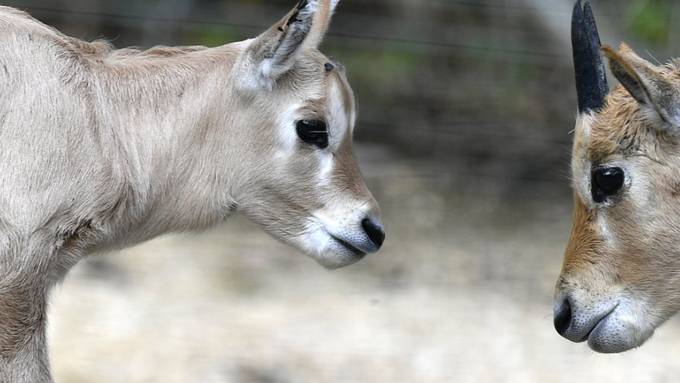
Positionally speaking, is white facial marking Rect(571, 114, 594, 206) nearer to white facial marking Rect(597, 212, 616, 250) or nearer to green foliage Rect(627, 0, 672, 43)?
white facial marking Rect(597, 212, 616, 250)

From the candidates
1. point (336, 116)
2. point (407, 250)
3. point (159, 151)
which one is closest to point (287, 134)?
point (336, 116)

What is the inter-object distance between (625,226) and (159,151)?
A: 2.26 metres

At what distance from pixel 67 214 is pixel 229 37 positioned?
548 cm

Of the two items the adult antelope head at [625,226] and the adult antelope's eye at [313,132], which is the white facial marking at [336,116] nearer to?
the adult antelope's eye at [313,132]

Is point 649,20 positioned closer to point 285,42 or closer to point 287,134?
point 287,134

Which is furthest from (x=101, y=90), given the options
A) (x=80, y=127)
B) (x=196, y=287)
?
(x=196, y=287)

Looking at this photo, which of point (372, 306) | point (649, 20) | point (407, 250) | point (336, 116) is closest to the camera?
point (336, 116)

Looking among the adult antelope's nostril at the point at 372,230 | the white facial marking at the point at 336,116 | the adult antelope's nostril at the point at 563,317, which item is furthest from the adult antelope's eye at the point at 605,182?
the white facial marking at the point at 336,116

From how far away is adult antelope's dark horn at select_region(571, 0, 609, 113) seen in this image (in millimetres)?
6305

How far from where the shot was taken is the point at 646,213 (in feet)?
19.3

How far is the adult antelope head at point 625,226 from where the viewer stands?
5852mm

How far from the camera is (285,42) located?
6109 millimetres

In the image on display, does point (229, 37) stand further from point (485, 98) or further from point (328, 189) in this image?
point (328, 189)

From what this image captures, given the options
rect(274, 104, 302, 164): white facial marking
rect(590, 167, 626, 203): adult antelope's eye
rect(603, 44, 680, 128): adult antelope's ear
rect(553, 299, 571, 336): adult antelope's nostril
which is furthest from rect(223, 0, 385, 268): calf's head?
rect(603, 44, 680, 128): adult antelope's ear
